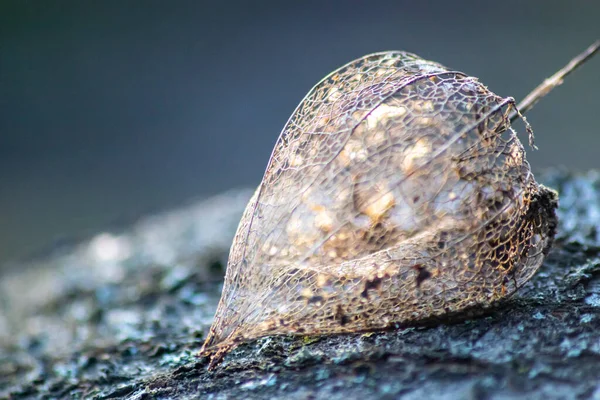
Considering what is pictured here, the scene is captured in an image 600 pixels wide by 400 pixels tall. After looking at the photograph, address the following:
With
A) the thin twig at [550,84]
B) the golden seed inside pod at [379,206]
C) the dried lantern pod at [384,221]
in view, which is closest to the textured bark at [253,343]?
the dried lantern pod at [384,221]

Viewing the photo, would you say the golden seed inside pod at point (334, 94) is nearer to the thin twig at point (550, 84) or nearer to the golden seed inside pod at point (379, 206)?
the golden seed inside pod at point (379, 206)

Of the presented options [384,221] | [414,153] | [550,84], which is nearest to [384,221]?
[384,221]

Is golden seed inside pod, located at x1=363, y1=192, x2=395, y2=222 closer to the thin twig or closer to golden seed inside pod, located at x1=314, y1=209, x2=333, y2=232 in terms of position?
golden seed inside pod, located at x1=314, y1=209, x2=333, y2=232

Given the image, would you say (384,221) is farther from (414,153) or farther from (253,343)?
(253,343)

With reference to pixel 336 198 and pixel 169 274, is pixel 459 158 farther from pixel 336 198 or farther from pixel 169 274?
pixel 169 274

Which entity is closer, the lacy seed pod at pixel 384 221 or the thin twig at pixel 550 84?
the lacy seed pod at pixel 384 221

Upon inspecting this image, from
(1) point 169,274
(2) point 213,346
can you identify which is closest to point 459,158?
(2) point 213,346
